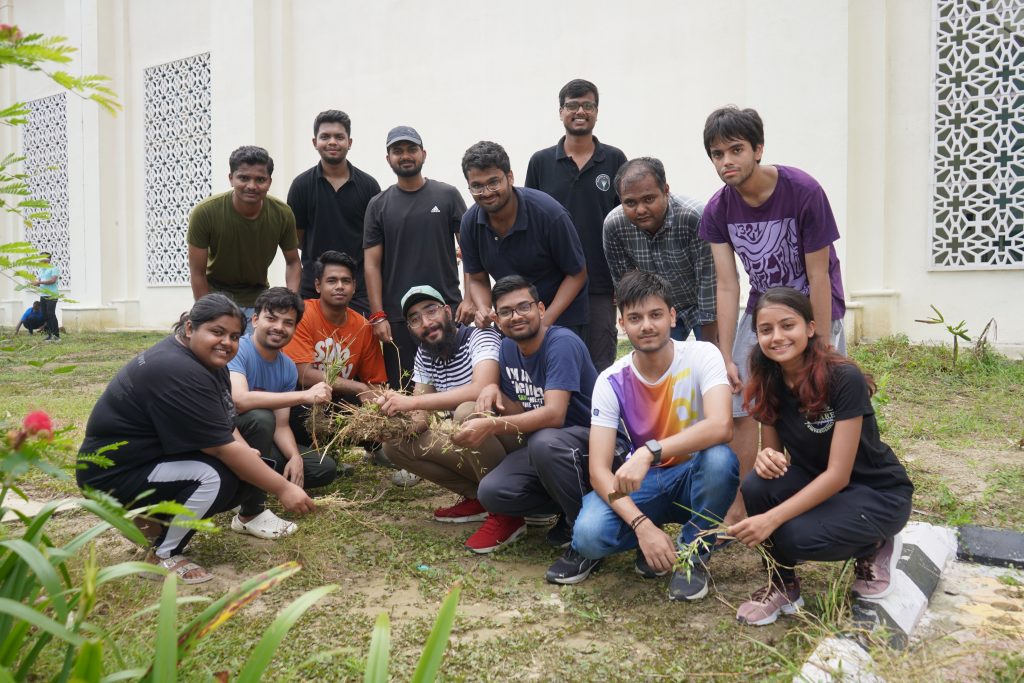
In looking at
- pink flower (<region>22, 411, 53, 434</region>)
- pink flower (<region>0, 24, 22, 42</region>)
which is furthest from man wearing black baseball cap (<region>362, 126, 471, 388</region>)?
pink flower (<region>0, 24, 22, 42</region>)

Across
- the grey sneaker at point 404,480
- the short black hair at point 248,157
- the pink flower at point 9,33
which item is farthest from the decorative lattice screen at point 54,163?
the pink flower at point 9,33

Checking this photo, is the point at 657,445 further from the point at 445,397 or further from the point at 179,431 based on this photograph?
the point at 179,431

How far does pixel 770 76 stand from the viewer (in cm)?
758

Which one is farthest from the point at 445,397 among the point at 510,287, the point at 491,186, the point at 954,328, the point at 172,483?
the point at 954,328

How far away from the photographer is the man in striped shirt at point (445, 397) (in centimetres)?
368

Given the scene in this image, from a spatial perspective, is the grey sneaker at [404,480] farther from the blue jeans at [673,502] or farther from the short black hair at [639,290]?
the short black hair at [639,290]

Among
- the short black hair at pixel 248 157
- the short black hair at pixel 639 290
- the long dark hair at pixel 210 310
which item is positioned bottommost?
the long dark hair at pixel 210 310

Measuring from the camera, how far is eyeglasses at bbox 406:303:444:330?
13.0ft

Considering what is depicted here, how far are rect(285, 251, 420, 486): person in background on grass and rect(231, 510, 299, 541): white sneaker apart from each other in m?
0.65

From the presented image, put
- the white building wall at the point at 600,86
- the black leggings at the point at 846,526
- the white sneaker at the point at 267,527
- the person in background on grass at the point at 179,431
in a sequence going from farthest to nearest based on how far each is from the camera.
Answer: the white building wall at the point at 600,86 → the white sneaker at the point at 267,527 → the person in background on grass at the point at 179,431 → the black leggings at the point at 846,526

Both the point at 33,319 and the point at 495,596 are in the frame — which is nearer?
the point at 495,596

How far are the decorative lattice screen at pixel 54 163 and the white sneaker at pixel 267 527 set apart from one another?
41.2 ft

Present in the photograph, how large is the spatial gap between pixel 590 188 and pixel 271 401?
83.0 inches

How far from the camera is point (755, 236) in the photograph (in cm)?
332
